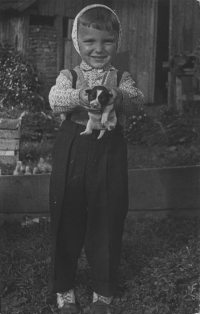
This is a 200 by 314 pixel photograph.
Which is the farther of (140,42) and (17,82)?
(17,82)

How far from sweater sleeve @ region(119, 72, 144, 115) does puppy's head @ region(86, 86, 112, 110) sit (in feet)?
0.67

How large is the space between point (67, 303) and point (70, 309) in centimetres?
5

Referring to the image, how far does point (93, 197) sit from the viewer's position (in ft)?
13.0

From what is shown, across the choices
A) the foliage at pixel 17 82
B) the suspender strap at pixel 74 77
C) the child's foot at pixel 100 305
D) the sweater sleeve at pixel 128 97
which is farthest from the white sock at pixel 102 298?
the foliage at pixel 17 82

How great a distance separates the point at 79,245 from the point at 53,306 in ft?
1.67

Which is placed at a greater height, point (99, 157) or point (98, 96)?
point (98, 96)

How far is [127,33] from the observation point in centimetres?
579

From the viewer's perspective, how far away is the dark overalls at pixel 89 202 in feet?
12.9

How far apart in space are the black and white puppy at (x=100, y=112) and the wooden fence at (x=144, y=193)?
1646 mm

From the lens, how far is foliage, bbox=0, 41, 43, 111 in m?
5.74

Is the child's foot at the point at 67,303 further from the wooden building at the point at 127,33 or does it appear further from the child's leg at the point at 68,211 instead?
the wooden building at the point at 127,33

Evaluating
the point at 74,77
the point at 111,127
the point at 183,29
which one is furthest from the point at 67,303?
the point at 183,29

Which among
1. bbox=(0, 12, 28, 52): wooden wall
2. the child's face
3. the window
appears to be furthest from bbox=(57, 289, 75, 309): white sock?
the window

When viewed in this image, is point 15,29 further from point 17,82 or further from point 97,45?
point 97,45
